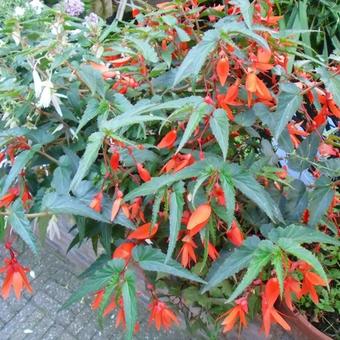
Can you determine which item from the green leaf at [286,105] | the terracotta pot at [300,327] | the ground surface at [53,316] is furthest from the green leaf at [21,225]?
the ground surface at [53,316]

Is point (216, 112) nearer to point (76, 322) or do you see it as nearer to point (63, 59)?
point (63, 59)

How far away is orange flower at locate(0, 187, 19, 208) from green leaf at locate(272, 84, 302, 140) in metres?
0.51

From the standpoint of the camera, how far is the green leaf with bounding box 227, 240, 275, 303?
0.69m

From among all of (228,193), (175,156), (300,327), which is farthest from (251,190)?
(300,327)

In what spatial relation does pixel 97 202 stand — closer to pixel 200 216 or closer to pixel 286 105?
pixel 200 216

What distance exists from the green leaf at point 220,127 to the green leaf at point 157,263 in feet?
0.75

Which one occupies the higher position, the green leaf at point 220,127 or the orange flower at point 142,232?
the green leaf at point 220,127

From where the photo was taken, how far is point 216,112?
0.74 metres

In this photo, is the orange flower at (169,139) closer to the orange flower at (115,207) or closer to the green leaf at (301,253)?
the orange flower at (115,207)

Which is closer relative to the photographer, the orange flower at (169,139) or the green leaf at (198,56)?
the green leaf at (198,56)

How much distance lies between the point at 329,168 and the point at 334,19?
1.49 m

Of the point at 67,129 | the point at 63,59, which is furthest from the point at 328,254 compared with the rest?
the point at 63,59

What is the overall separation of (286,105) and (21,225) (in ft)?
1.62

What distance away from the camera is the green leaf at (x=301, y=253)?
668mm
